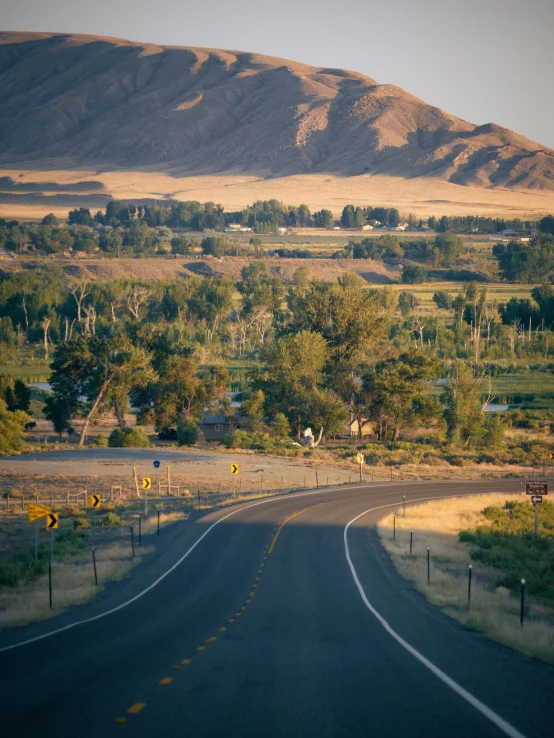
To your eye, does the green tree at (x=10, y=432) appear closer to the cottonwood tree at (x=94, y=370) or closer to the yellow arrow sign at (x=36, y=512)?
the cottonwood tree at (x=94, y=370)

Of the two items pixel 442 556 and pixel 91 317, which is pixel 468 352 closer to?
pixel 91 317

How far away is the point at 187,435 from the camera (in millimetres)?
68438

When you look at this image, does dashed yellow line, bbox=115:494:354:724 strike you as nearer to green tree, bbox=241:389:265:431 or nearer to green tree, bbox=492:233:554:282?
green tree, bbox=241:389:265:431

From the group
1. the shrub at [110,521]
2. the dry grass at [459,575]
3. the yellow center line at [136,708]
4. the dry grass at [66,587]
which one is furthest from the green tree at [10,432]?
the yellow center line at [136,708]

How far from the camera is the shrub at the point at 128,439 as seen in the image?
210 feet

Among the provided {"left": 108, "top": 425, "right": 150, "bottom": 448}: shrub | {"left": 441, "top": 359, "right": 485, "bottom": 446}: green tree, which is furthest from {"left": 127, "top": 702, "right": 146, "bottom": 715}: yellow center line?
{"left": 441, "top": 359, "right": 485, "bottom": 446}: green tree

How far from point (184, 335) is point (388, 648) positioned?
351 feet

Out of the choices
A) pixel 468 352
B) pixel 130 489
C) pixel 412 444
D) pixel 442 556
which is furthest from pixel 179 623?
pixel 468 352

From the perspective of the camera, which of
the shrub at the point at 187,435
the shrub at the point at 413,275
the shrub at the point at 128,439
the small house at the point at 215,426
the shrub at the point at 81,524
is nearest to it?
the shrub at the point at 81,524

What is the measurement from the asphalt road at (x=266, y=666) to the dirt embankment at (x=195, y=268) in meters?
148

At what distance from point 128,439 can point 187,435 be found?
5962 mm

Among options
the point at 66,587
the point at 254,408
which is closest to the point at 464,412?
the point at 254,408

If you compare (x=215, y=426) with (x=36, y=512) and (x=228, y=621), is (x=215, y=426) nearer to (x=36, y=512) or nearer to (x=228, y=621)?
(x=36, y=512)

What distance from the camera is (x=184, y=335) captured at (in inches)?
4724
